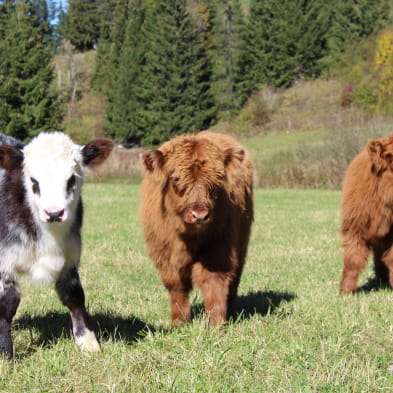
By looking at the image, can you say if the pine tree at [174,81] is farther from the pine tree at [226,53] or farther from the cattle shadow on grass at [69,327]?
the cattle shadow on grass at [69,327]

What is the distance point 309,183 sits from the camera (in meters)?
28.1

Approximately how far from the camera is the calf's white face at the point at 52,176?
3887 mm

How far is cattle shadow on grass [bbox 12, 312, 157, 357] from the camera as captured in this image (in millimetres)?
4703

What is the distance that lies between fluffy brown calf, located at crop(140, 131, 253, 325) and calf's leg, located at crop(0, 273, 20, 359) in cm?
147

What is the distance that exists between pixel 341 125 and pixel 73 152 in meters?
25.6

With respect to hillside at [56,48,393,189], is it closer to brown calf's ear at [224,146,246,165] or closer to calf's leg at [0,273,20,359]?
brown calf's ear at [224,146,246,165]

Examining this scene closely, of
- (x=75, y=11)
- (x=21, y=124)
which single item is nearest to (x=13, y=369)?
(x=21, y=124)

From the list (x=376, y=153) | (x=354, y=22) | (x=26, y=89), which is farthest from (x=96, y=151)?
(x=354, y=22)

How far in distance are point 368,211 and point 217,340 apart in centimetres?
309

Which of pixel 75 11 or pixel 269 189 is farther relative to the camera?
pixel 75 11

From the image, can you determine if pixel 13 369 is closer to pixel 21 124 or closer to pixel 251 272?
pixel 251 272

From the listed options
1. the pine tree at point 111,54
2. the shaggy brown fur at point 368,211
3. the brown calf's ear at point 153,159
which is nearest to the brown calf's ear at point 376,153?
the shaggy brown fur at point 368,211

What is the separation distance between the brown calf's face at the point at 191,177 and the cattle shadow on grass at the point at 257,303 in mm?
1335

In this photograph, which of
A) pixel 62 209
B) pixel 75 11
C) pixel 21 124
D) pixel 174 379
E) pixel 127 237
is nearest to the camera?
pixel 174 379
